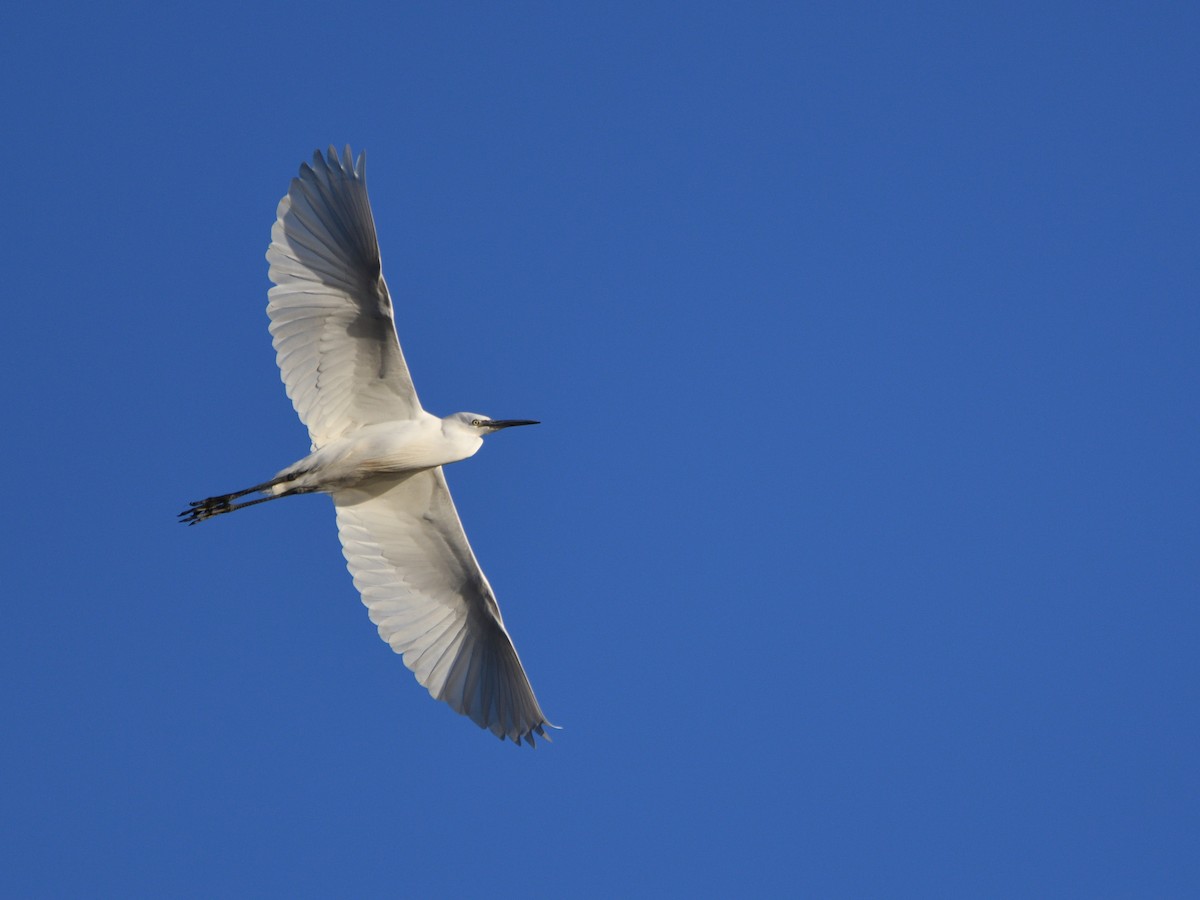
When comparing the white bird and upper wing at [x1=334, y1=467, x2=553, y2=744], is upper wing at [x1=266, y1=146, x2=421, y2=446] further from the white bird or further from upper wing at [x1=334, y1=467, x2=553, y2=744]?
upper wing at [x1=334, y1=467, x2=553, y2=744]

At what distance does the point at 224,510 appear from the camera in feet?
41.1

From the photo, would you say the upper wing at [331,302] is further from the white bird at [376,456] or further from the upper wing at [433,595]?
the upper wing at [433,595]

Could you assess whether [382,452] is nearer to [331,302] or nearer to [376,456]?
[376,456]

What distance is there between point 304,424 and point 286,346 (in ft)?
2.68

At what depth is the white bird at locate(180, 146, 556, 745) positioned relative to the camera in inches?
450

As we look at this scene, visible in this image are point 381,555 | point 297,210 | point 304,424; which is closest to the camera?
point 297,210

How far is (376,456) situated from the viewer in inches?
476

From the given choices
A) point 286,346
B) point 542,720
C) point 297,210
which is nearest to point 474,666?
point 542,720

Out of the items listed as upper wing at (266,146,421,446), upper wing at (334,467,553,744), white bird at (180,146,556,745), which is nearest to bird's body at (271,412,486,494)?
white bird at (180,146,556,745)

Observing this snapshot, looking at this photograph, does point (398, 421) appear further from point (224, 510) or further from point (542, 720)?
point (542, 720)

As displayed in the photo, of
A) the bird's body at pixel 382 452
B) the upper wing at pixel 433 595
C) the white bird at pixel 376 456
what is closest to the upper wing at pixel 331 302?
the white bird at pixel 376 456

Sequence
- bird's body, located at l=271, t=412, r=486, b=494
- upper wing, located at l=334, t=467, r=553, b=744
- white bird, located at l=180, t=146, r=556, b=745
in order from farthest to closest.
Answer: upper wing, located at l=334, t=467, r=553, b=744, bird's body, located at l=271, t=412, r=486, b=494, white bird, located at l=180, t=146, r=556, b=745

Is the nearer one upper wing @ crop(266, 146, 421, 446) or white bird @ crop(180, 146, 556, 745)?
upper wing @ crop(266, 146, 421, 446)

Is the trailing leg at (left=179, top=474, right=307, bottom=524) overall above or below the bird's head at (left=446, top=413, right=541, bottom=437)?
below
